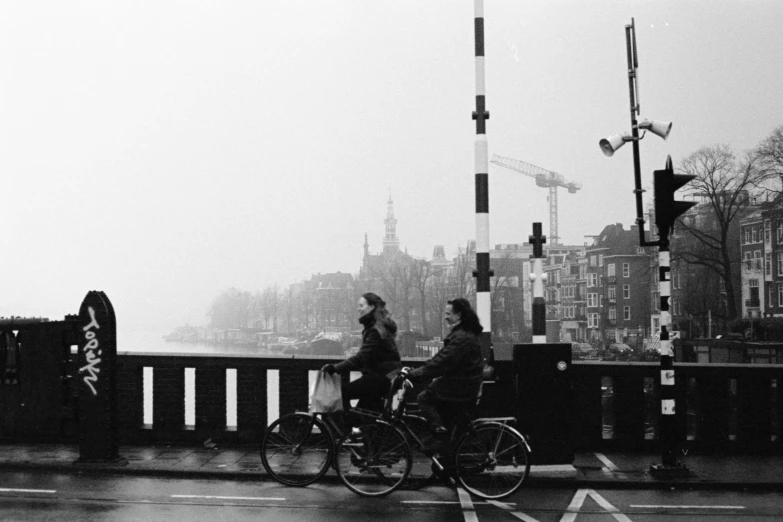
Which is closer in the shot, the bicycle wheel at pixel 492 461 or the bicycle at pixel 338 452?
the bicycle wheel at pixel 492 461

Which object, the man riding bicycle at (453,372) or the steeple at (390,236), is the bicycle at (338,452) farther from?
the steeple at (390,236)

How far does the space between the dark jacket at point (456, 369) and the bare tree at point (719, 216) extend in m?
53.6

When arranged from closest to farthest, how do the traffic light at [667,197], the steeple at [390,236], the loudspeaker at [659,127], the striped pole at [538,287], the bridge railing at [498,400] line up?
the traffic light at [667,197] < the bridge railing at [498,400] < the loudspeaker at [659,127] < the striped pole at [538,287] < the steeple at [390,236]

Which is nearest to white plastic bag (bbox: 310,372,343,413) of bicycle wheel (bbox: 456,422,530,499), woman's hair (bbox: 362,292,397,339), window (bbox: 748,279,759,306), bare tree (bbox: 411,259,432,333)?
→ woman's hair (bbox: 362,292,397,339)

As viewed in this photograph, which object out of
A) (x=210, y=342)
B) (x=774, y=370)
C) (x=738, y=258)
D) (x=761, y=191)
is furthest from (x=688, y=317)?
(x=774, y=370)

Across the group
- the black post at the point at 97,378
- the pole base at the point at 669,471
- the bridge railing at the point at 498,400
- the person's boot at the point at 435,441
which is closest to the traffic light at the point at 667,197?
the bridge railing at the point at 498,400

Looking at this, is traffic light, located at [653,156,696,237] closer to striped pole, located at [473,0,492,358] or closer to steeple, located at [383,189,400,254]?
striped pole, located at [473,0,492,358]

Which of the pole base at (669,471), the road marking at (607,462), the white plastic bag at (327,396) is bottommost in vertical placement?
the road marking at (607,462)

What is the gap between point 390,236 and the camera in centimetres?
7894

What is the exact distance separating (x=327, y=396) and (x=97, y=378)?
2.65 m

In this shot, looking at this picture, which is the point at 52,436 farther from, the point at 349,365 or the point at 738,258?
the point at 738,258

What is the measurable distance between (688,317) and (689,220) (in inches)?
305

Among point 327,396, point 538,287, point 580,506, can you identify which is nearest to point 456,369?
point 327,396

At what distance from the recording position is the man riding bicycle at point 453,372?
287 inches
